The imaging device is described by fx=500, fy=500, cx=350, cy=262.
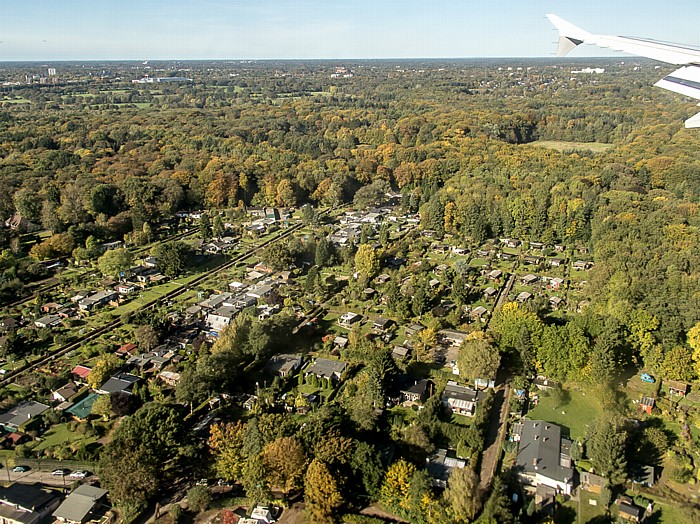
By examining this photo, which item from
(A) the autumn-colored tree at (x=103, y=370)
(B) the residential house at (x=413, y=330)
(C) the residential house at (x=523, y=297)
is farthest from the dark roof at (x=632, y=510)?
(A) the autumn-colored tree at (x=103, y=370)

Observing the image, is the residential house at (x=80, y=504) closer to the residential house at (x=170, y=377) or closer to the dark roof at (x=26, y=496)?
the dark roof at (x=26, y=496)

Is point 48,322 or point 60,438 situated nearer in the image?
point 60,438

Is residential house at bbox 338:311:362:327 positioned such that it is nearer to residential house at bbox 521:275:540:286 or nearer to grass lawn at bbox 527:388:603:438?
grass lawn at bbox 527:388:603:438

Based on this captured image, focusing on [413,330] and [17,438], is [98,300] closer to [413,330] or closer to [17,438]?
[17,438]

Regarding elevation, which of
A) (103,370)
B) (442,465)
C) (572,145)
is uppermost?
(572,145)

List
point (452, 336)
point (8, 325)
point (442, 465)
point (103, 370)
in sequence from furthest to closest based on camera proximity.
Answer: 1. point (8, 325)
2. point (452, 336)
3. point (103, 370)
4. point (442, 465)

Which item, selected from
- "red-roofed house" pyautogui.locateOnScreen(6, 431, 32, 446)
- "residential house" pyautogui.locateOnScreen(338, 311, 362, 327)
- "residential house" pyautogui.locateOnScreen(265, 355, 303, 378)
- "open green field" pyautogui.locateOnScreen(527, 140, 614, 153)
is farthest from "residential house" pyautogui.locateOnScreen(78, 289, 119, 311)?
"open green field" pyautogui.locateOnScreen(527, 140, 614, 153)

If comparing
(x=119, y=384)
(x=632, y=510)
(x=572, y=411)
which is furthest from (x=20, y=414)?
(x=632, y=510)
